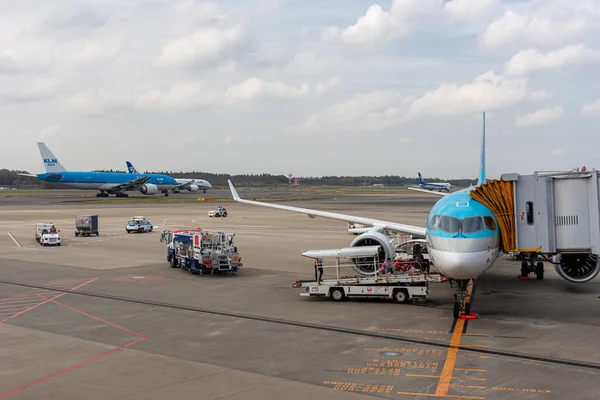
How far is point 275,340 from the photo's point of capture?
59.3 feet

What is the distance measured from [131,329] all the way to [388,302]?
10.0 m

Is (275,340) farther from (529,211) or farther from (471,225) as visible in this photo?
(529,211)

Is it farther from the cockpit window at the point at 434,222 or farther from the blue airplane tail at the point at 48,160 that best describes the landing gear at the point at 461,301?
the blue airplane tail at the point at 48,160

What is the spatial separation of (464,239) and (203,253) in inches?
634

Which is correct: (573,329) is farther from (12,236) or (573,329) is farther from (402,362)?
(12,236)

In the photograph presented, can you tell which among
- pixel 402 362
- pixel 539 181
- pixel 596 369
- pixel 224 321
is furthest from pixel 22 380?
pixel 539 181

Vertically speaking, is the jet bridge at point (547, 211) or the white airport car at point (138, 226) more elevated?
the jet bridge at point (547, 211)

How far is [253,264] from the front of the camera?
36219mm

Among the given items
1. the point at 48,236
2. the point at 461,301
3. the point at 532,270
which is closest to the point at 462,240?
the point at 461,301

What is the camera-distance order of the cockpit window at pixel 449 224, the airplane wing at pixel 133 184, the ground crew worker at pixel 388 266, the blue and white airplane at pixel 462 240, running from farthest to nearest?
the airplane wing at pixel 133 184 → the ground crew worker at pixel 388 266 → the cockpit window at pixel 449 224 → the blue and white airplane at pixel 462 240

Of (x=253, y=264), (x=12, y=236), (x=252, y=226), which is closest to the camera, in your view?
(x=253, y=264)

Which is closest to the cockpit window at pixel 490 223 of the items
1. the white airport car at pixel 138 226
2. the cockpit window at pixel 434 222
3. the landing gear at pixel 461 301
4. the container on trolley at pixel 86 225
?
the cockpit window at pixel 434 222

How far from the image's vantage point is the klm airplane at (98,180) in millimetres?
120438

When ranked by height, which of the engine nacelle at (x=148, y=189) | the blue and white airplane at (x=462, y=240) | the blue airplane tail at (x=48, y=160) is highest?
the blue airplane tail at (x=48, y=160)
